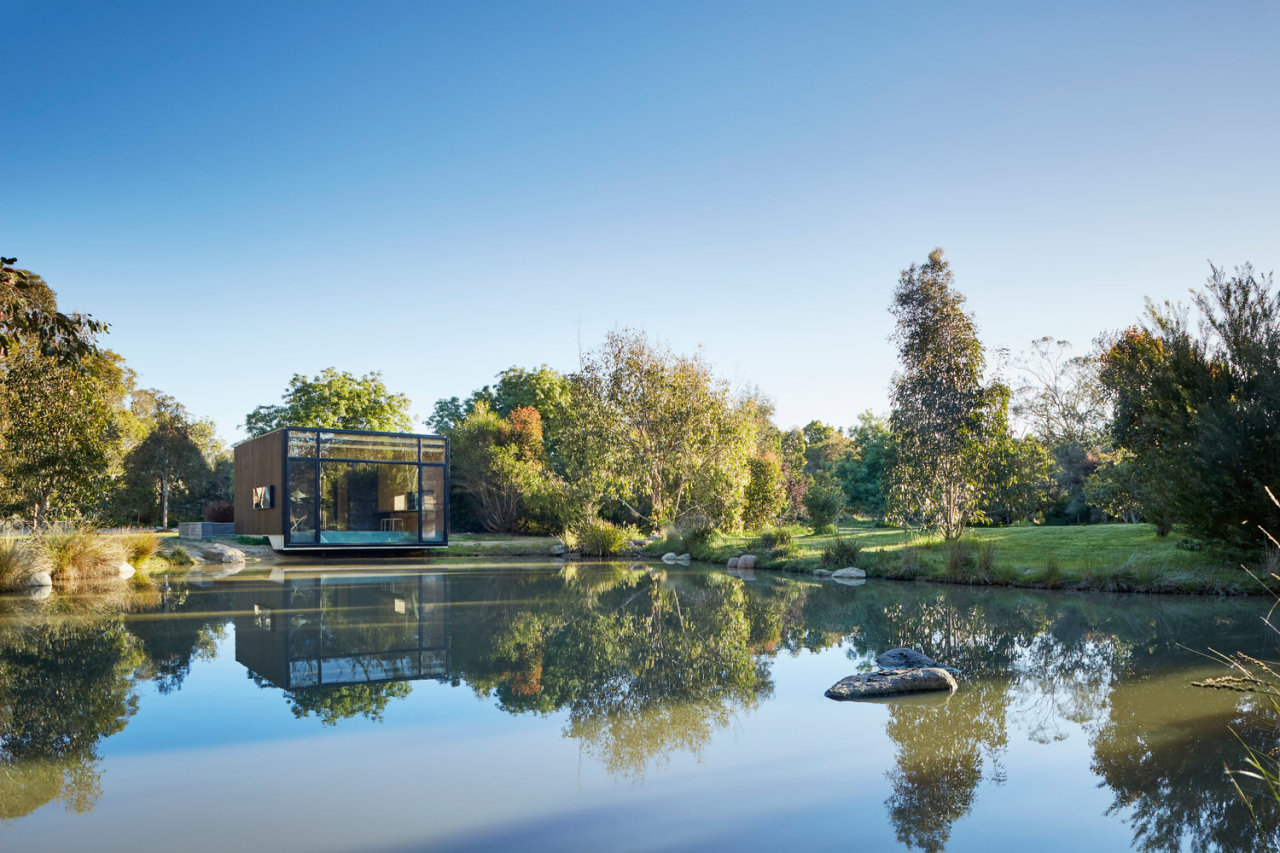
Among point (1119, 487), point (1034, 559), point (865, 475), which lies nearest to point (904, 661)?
point (1034, 559)

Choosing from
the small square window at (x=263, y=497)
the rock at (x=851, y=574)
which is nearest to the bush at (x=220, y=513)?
the small square window at (x=263, y=497)

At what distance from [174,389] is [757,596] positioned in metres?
30.7

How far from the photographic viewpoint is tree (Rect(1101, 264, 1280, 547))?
9055mm

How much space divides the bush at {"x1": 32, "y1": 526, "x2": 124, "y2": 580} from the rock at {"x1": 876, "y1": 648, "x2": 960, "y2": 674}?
11345 millimetres

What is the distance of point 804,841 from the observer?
8.41 ft

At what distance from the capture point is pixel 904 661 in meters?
5.43

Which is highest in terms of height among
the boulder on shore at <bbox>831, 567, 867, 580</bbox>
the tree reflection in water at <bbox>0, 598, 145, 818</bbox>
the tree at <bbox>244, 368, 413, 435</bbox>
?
the tree at <bbox>244, 368, 413, 435</bbox>

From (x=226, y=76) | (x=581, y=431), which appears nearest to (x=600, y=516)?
(x=581, y=431)

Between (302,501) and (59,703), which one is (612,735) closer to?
(59,703)

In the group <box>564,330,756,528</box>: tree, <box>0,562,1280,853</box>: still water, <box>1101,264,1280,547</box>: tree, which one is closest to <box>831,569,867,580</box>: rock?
<box>1101,264,1280,547</box>: tree

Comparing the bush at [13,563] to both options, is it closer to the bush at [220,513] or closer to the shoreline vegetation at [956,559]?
the shoreline vegetation at [956,559]

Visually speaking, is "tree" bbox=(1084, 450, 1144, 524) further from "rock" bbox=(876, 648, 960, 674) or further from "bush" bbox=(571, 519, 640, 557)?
"bush" bbox=(571, 519, 640, 557)

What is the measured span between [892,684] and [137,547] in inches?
513

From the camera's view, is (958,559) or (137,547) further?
(137,547)
